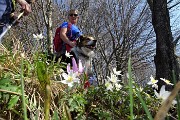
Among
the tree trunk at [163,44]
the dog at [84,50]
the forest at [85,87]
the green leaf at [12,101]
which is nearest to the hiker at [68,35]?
the dog at [84,50]

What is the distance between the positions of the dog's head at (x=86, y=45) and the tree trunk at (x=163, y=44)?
5.28ft

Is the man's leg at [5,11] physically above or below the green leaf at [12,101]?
above

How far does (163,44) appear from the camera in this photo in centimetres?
521

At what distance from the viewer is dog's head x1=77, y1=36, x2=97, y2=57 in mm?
3881

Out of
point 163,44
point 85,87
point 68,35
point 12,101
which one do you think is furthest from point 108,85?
point 163,44

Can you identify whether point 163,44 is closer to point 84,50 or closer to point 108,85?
point 84,50

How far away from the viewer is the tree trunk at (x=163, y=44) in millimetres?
5133

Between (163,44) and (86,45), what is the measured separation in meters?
1.73

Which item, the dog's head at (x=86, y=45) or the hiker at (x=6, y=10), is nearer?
the hiker at (x=6, y=10)

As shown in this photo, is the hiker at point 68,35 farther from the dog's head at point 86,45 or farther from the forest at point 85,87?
the forest at point 85,87

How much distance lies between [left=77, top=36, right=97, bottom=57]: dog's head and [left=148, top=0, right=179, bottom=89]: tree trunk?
161 cm

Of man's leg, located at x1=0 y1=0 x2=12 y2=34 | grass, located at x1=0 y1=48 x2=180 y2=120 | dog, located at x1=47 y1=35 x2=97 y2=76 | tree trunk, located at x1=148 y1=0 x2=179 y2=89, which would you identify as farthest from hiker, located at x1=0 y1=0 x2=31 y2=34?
tree trunk, located at x1=148 y1=0 x2=179 y2=89

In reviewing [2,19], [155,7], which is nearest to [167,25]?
[155,7]

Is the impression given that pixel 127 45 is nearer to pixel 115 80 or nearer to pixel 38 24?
pixel 38 24
